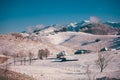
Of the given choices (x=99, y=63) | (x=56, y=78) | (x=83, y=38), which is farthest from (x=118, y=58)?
(x=83, y=38)

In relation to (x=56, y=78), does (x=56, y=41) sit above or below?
above

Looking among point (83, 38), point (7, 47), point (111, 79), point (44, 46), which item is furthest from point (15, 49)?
point (83, 38)

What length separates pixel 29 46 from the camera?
108 metres

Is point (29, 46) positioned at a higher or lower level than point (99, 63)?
higher

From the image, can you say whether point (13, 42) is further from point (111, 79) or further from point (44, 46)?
point (111, 79)

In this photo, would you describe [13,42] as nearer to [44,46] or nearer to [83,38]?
[44,46]

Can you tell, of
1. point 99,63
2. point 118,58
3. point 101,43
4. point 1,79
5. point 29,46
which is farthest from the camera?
point 101,43

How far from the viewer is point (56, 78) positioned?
44094mm

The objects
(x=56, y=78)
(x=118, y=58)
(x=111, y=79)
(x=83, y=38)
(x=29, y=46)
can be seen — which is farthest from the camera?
(x=83, y=38)

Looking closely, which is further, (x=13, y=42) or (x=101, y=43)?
(x=101, y=43)

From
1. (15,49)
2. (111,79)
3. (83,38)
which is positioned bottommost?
(111,79)

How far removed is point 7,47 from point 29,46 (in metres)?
10.2

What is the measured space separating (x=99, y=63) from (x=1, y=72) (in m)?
25.0

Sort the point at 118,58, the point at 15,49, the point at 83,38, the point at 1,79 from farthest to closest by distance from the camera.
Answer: the point at 83,38
the point at 15,49
the point at 118,58
the point at 1,79
